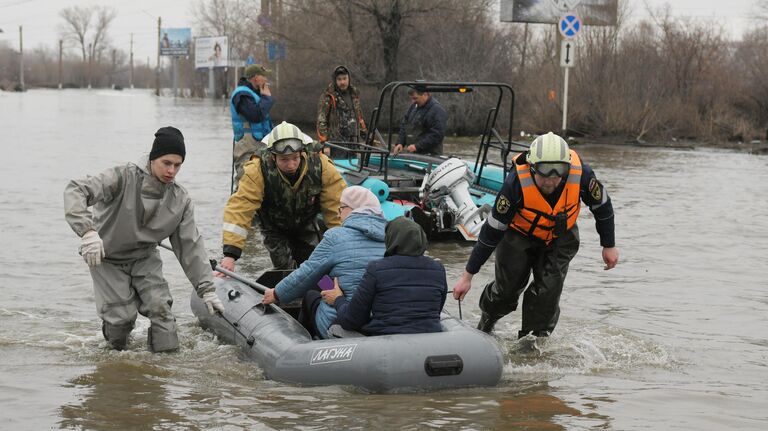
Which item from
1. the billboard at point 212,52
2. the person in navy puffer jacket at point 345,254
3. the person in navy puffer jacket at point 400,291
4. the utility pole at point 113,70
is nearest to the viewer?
the person in navy puffer jacket at point 400,291

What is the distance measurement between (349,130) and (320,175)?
537 cm

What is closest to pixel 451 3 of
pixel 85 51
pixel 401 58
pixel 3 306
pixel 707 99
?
pixel 401 58

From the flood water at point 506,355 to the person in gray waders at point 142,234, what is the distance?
39 centimetres

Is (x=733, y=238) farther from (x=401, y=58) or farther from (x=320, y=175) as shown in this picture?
(x=401, y=58)

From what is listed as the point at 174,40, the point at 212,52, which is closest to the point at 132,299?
the point at 212,52

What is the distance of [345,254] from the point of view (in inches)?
263

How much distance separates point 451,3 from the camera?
113 feet

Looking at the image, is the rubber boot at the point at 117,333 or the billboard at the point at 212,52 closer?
the rubber boot at the point at 117,333

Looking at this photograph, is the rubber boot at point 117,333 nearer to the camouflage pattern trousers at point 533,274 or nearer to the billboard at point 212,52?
the camouflage pattern trousers at point 533,274

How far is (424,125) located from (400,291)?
7326 millimetres

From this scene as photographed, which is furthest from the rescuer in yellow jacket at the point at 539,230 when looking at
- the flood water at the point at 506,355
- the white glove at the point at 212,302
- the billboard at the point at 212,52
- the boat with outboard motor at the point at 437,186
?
the billboard at the point at 212,52

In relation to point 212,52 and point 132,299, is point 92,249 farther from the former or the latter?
point 212,52

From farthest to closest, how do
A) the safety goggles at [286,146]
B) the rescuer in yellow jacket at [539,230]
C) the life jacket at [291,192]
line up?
the life jacket at [291,192]
the safety goggles at [286,146]
the rescuer in yellow jacket at [539,230]

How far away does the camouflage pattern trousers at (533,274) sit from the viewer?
23.9ft
